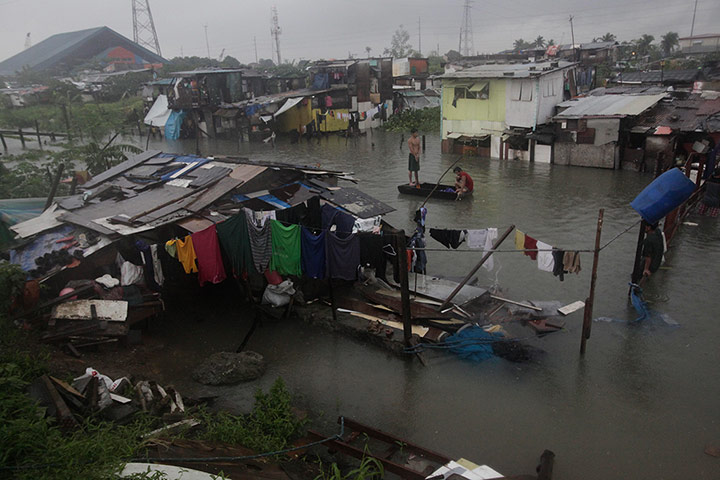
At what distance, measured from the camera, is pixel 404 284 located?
8.50 metres

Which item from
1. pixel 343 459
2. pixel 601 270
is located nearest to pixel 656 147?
pixel 601 270

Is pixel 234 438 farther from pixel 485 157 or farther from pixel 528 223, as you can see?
pixel 485 157

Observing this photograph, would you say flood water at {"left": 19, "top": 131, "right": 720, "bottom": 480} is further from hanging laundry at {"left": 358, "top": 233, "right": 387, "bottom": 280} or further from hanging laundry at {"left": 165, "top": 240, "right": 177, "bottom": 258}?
hanging laundry at {"left": 165, "top": 240, "right": 177, "bottom": 258}

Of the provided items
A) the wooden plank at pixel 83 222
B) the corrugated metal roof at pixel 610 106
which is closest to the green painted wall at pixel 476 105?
the corrugated metal roof at pixel 610 106

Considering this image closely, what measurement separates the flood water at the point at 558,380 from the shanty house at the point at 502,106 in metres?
11.3

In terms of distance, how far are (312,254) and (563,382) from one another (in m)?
4.88

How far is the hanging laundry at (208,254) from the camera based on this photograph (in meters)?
9.68

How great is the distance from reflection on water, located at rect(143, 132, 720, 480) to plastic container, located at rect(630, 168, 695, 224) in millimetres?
1928

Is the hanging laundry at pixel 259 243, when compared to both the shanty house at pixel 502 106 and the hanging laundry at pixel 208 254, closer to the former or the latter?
the hanging laundry at pixel 208 254

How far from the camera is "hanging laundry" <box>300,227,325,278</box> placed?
9516 mm

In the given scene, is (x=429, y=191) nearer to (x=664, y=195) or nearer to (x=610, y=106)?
(x=664, y=195)

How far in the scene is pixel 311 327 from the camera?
1005 centimetres

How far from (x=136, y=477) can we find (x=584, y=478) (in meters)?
5.13

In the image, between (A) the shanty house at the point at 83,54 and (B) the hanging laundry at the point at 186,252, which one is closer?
(B) the hanging laundry at the point at 186,252
